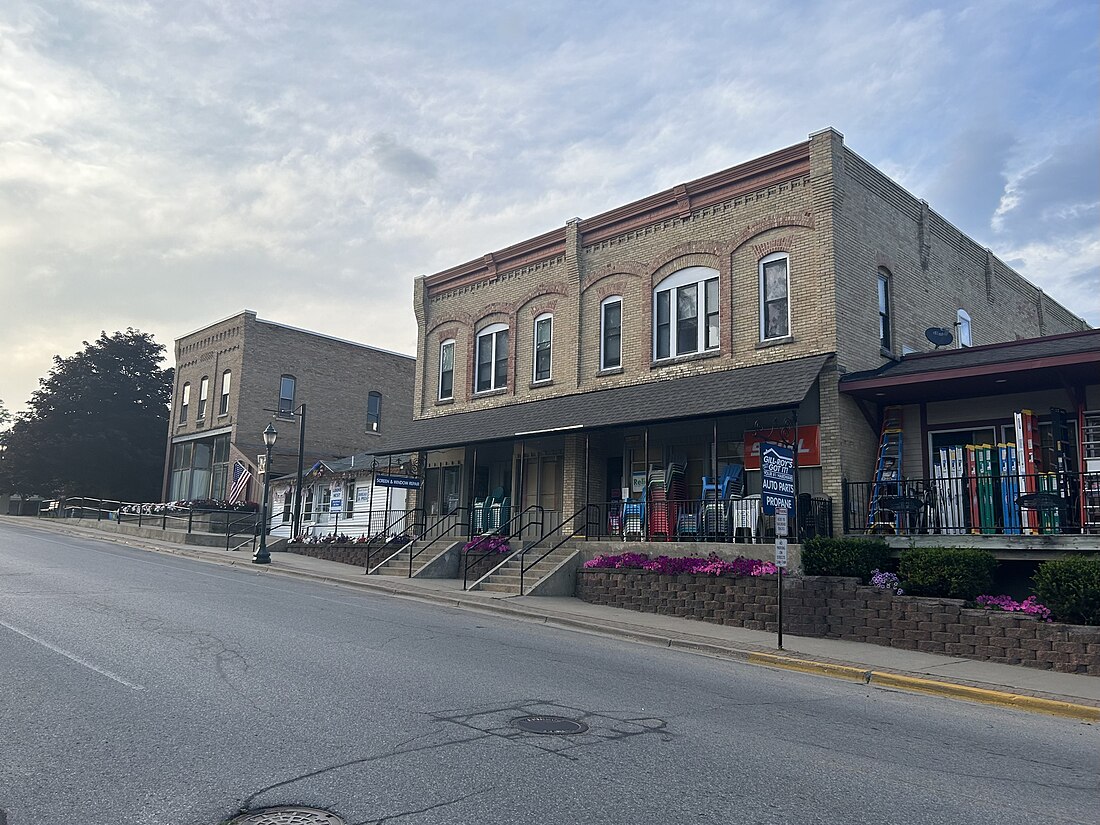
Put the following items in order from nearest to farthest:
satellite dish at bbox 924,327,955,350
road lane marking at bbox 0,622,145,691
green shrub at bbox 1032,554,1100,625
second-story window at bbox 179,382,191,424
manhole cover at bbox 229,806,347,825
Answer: manhole cover at bbox 229,806,347,825 < road lane marking at bbox 0,622,145,691 < green shrub at bbox 1032,554,1100,625 < satellite dish at bbox 924,327,955,350 < second-story window at bbox 179,382,191,424

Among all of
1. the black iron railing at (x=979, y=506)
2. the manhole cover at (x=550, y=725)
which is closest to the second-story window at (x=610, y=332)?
the black iron railing at (x=979, y=506)

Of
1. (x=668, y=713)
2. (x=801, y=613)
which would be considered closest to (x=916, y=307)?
(x=801, y=613)

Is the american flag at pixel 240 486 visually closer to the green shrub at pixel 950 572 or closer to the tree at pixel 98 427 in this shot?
the tree at pixel 98 427

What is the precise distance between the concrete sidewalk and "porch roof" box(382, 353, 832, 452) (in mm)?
4082

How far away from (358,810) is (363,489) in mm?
25231

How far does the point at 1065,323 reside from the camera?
2744 cm

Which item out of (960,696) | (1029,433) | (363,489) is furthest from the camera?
(363,489)

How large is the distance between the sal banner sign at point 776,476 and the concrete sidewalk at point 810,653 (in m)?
2.13

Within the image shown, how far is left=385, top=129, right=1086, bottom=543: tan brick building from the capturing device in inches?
693

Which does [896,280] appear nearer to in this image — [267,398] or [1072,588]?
[1072,588]

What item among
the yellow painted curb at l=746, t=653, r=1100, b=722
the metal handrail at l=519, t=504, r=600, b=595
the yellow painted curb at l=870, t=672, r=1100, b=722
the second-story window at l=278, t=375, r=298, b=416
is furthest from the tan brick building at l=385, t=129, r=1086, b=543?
the second-story window at l=278, t=375, r=298, b=416

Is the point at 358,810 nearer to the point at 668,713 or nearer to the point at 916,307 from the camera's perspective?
the point at 668,713

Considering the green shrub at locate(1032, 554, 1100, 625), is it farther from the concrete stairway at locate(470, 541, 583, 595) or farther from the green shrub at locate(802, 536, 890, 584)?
the concrete stairway at locate(470, 541, 583, 595)

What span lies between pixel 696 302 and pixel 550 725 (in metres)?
14.5
